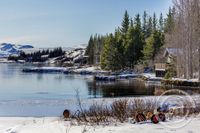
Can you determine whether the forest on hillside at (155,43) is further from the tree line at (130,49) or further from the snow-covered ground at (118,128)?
the snow-covered ground at (118,128)

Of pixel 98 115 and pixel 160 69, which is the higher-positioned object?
pixel 160 69

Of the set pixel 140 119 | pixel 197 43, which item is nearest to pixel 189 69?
pixel 197 43

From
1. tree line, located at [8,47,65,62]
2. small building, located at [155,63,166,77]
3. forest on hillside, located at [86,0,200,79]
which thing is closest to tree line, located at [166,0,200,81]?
forest on hillside, located at [86,0,200,79]

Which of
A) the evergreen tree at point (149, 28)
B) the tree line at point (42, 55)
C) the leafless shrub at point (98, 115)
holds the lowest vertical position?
the leafless shrub at point (98, 115)

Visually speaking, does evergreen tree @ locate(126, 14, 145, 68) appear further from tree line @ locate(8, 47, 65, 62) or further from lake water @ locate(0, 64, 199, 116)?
tree line @ locate(8, 47, 65, 62)

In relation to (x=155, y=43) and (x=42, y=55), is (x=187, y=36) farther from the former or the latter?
(x=42, y=55)

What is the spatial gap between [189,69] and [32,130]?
31106 mm

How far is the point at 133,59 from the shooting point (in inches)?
2744

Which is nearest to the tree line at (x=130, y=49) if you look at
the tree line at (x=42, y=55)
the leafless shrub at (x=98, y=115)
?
the leafless shrub at (x=98, y=115)

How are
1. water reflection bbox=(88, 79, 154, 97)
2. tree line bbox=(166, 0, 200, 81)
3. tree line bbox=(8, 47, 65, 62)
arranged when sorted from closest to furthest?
water reflection bbox=(88, 79, 154, 97) → tree line bbox=(166, 0, 200, 81) → tree line bbox=(8, 47, 65, 62)

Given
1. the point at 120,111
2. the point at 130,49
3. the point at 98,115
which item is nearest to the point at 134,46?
the point at 130,49

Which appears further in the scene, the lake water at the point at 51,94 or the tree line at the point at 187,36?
the tree line at the point at 187,36

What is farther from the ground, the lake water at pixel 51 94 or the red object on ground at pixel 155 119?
the red object on ground at pixel 155 119

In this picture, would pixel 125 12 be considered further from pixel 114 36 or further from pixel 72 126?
pixel 72 126
